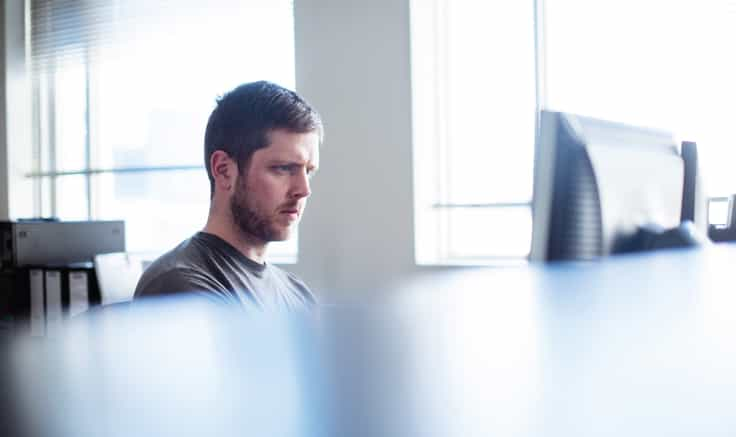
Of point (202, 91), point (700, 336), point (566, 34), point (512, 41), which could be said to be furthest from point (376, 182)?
point (700, 336)

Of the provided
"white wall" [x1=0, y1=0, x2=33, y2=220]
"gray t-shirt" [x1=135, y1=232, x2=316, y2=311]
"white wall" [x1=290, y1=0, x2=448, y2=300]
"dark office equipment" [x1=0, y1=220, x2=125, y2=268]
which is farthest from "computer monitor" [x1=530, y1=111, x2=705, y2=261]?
"white wall" [x1=0, y1=0, x2=33, y2=220]

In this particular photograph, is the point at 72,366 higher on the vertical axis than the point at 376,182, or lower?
lower

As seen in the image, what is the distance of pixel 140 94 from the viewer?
307 cm

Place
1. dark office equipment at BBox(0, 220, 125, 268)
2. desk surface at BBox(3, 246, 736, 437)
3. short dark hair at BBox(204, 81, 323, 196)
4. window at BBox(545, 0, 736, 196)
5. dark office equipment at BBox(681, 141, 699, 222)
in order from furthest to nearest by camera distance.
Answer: dark office equipment at BBox(0, 220, 125, 268)
window at BBox(545, 0, 736, 196)
short dark hair at BBox(204, 81, 323, 196)
dark office equipment at BBox(681, 141, 699, 222)
desk surface at BBox(3, 246, 736, 437)

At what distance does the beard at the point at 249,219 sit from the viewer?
990 mm

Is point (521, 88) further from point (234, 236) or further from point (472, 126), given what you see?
point (234, 236)

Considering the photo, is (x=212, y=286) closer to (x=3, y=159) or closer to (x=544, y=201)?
(x=544, y=201)

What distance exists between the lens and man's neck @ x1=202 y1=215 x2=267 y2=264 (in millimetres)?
994

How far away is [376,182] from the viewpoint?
2.29 metres

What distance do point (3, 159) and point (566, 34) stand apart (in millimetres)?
2934

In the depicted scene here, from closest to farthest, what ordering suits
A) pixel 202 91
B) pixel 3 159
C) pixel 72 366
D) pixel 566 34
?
pixel 72 366 → pixel 566 34 → pixel 202 91 → pixel 3 159

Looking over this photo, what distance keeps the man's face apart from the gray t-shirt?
5 centimetres

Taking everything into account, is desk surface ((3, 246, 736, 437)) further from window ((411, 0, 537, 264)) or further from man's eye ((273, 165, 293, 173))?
window ((411, 0, 537, 264))

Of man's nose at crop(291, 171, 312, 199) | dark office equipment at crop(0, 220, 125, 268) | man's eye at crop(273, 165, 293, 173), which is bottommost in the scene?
dark office equipment at crop(0, 220, 125, 268)
